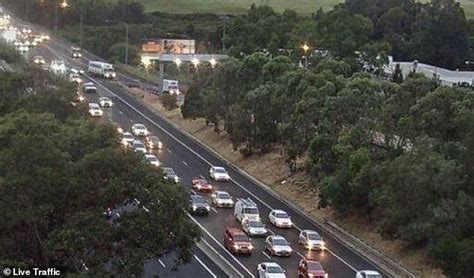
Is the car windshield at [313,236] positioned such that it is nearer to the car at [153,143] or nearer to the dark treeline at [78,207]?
the dark treeline at [78,207]

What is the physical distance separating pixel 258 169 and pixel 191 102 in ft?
55.8

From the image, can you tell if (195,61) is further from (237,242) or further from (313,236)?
(237,242)

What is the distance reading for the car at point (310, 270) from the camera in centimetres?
3616

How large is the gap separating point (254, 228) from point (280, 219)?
2.65 m

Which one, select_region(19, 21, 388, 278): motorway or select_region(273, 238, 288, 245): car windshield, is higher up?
select_region(273, 238, 288, 245): car windshield

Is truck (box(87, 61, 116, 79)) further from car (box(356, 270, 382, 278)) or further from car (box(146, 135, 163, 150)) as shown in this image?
car (box(356, 270, 382, 278))

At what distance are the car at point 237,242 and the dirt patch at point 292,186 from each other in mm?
6059

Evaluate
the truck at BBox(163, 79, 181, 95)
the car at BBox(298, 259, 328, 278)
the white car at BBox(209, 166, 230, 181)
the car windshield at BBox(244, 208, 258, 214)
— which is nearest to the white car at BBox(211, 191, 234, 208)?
the car windshield at BBox(244, 208, 258, 214)

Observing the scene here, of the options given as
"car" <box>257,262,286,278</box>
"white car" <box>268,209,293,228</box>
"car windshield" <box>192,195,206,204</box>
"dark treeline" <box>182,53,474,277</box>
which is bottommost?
"white car" <box>268,209,293,228</box>

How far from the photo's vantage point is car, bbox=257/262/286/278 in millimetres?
35688

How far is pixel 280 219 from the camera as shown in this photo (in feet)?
154

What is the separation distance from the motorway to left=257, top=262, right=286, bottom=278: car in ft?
2.96

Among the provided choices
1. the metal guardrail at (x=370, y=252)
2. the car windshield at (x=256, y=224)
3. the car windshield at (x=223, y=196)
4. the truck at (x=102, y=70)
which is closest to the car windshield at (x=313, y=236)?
the metal guardrail at (x=370, y=252)

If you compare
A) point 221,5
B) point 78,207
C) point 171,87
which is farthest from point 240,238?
point 221,5
